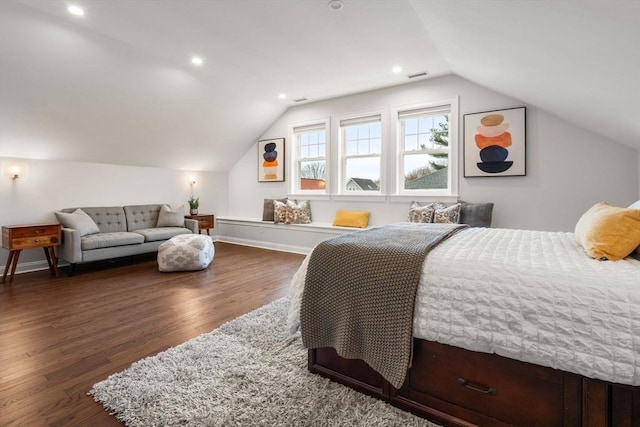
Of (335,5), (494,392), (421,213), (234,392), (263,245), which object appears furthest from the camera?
(263,245)

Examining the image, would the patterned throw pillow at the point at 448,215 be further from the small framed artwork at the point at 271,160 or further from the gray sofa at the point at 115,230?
the gray sofa at the point at 115,230

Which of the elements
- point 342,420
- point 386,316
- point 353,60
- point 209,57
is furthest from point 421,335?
point 209,57

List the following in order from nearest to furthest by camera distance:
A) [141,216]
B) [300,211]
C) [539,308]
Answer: [539,308] → [141,216] → [300,211]

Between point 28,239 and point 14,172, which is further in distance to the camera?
point 14,172

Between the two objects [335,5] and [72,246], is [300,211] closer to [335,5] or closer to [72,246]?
[72,246]

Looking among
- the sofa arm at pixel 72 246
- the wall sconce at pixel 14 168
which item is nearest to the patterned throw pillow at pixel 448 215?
the sofa arm at pixel 72 246

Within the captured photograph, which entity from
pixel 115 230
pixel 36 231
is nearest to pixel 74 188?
pixel 115 230

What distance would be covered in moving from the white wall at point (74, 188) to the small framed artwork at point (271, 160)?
124cm

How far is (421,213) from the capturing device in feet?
14.4

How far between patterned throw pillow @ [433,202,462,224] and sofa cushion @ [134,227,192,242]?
383 centimetres

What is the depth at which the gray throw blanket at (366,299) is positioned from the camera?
1.40 meters

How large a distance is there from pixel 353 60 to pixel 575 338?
3645 mm

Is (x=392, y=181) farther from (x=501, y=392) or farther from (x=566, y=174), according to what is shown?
(x=501, y=392)

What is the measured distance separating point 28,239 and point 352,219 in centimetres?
417
